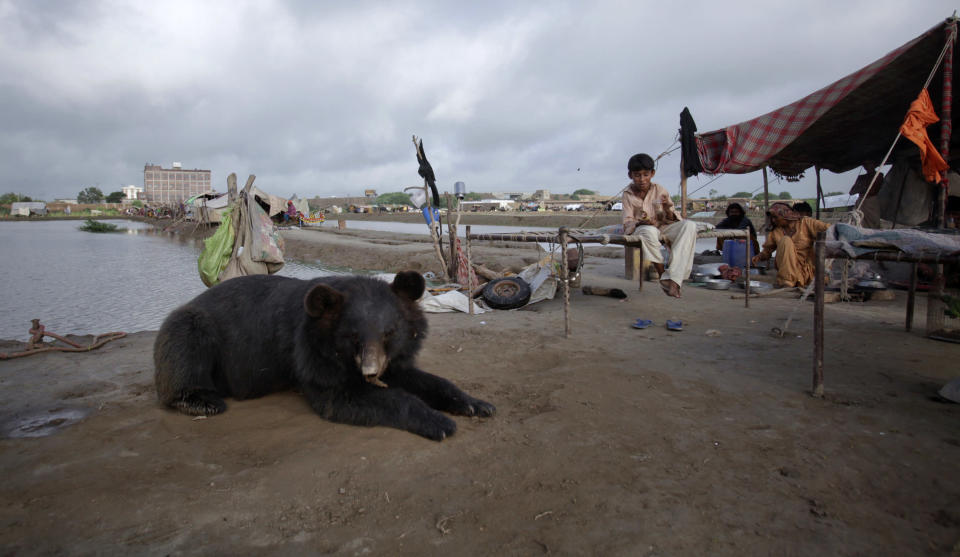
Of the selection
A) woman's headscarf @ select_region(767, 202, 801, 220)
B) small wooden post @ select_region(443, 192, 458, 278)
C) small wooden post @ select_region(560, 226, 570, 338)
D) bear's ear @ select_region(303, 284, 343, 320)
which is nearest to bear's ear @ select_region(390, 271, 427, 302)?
bear's ear @ select_region(303, 284, 343, 320)

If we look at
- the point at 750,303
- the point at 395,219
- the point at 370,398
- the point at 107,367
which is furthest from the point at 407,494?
the point at 395,219

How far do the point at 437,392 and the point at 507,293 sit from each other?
4.74 metres

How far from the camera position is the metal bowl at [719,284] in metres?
8.80

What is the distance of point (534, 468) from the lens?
2348mm

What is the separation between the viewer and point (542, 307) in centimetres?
749

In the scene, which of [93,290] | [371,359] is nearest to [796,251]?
[371,359]

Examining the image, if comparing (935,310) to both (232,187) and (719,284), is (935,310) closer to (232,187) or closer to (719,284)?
(719,284)

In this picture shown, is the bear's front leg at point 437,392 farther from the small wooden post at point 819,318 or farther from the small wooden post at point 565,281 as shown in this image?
the small wooden post at point 565,281

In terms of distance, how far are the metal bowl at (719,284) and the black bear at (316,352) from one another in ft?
23.9

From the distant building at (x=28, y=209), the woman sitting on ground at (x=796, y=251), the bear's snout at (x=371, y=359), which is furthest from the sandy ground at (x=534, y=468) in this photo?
the distant building at (x=28, y=209)

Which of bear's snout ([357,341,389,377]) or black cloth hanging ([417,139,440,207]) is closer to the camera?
bear's snout ([357,341,389,377])

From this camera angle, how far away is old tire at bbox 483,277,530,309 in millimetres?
7535

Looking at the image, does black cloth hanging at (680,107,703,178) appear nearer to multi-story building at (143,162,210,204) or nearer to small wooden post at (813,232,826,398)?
small wooden post at (813,232,826,398)

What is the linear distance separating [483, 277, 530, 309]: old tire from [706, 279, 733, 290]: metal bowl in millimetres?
3761
